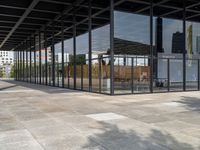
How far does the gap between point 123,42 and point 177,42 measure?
6.25m

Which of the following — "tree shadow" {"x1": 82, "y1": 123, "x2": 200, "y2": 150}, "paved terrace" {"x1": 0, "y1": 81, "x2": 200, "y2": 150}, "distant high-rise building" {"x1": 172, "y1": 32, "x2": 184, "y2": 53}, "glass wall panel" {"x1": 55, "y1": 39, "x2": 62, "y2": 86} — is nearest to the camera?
"tree shadow" {"x1": 82, "y1": 123, "x2": 200, "y2": 150}

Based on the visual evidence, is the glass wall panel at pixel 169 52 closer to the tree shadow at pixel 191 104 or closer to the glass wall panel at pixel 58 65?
the tree shadow at pixel 191 104

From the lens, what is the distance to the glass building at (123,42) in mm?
19719

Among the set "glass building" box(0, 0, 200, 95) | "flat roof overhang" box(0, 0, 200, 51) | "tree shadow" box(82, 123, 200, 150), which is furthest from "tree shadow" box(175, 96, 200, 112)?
"flat roof overhang" box(0, 0, 200, 51)

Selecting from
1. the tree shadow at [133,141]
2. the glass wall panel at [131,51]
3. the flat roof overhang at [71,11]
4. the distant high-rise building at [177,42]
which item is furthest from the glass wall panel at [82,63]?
the tree shadow at [133,141]

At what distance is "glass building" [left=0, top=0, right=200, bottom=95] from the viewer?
19.7 meters

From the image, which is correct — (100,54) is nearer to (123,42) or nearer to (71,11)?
(123,42)

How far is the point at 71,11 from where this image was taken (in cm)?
2461

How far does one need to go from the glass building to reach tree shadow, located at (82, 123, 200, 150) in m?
10.9

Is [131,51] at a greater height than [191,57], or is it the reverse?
[131,51]

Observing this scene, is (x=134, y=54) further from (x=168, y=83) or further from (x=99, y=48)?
(x=168, y=83)

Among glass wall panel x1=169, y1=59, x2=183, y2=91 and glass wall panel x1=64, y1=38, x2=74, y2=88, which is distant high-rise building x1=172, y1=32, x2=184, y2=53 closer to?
glass wall panel x1=169, y1=59, x2=183, y2=91

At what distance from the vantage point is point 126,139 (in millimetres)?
6863

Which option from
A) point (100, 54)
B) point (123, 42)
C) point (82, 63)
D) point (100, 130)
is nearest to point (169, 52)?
point (123, 42)
